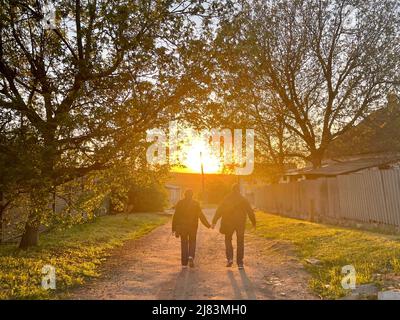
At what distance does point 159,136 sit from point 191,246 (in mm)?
4906

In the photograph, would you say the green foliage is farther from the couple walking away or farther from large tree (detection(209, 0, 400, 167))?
the couple walking away

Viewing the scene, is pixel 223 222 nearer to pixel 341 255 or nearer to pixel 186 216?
pixel 186 216

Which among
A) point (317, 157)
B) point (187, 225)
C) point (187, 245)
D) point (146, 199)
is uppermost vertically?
point (317, 157)

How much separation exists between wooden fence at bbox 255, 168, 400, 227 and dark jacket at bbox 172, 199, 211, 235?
7.41 metres

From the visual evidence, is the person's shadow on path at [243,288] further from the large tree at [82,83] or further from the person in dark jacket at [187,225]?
the large tree at [82,83]

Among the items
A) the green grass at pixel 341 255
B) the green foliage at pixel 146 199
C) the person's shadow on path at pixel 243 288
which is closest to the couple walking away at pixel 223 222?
the person's shadow on path at pixel 243 288

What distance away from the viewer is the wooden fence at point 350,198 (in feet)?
44.6

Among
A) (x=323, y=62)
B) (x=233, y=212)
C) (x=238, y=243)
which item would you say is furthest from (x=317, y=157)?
(x=238, y=243)

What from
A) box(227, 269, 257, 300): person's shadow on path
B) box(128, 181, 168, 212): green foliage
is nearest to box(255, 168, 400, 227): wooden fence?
box(227, 269, 257, 300): person's shadow on path

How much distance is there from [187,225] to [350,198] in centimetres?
1023

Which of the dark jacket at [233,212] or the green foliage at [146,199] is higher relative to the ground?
the green foliage at [146,199]

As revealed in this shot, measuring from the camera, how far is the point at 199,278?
779 centimetres

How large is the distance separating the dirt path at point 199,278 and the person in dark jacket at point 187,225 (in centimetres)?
33

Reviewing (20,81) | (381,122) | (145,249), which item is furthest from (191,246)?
(381,122)
